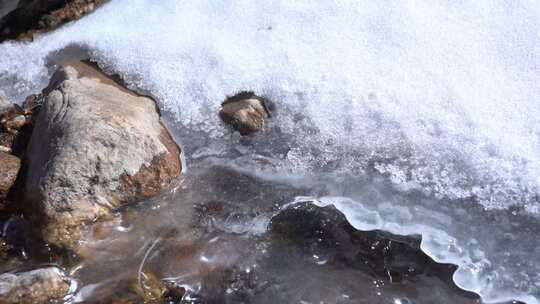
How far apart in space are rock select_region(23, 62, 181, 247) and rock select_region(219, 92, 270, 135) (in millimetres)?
445

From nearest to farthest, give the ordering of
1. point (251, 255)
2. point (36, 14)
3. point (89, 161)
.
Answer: point (251, 255) → point (89, 161) → point (36, 14)

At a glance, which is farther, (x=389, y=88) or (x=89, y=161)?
(x=389, y=88)

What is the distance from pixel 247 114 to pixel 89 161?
112 centimetres

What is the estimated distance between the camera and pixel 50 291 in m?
3.39

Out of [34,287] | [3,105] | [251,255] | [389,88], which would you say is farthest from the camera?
[3,105]

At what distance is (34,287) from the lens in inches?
132

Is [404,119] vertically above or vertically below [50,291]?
above

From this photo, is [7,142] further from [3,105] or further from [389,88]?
[389,88]

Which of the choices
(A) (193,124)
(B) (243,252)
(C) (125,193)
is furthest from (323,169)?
(C) (125,193)

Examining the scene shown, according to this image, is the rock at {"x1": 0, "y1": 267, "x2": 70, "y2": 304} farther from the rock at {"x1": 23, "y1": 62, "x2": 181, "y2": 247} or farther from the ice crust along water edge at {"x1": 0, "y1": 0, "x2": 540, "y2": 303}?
the ice crust along water edge at {"x1": 0, "y1": 0, "x2": 540, "y2": 303}

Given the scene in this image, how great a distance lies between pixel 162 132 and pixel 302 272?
1.46 metres

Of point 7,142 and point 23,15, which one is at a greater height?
point 23,15

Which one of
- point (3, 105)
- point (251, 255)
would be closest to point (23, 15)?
point (3, 105)

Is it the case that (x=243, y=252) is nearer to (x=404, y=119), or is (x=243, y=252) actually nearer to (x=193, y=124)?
(x=193, y=124)
